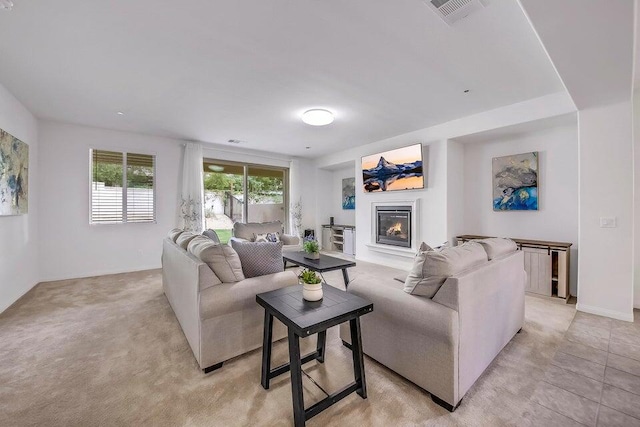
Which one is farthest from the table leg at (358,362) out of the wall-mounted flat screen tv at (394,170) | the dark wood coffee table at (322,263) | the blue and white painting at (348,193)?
the blue and white painting at (348,193)

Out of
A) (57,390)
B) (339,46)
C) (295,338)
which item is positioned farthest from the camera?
(339,46)

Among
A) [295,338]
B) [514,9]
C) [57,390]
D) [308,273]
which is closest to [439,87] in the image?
[514,9]

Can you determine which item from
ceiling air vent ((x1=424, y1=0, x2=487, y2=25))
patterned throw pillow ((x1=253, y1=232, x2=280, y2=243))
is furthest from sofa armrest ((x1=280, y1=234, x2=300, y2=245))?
ceiling air vent ((x1=424, y1=0, x2=487, y2=25))

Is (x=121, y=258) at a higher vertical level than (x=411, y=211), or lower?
lower

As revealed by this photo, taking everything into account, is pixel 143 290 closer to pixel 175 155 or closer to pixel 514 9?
pixel 175 155

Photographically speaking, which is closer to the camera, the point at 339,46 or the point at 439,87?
the point at 339,46

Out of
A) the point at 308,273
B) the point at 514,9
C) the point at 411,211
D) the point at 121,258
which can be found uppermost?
the point at 514,9

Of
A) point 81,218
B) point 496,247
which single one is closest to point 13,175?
point 81,218

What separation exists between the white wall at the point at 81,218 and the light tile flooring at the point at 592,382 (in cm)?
575

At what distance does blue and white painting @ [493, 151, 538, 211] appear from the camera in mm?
3939

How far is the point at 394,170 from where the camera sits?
5055 millimetres

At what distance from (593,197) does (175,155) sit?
6378 mm

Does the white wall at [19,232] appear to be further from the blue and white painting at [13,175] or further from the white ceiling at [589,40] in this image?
the white ceiling at [589,40]

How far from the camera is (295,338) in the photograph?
1506mm
